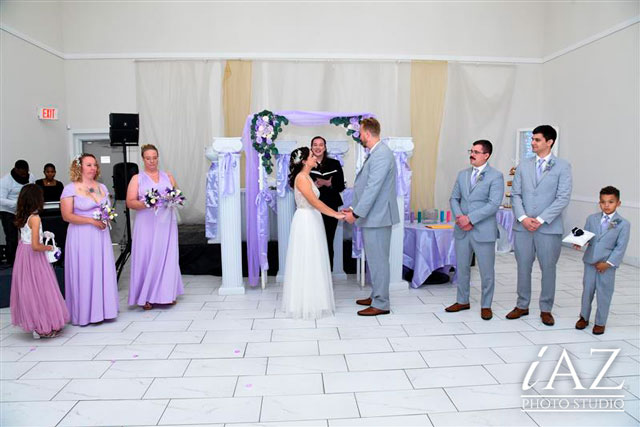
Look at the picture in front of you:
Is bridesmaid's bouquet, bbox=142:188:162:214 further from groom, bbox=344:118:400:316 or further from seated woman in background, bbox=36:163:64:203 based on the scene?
seated woman in background, bbox=36:163:64:203

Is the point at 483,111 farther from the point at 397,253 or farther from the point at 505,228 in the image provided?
the point at 397,253

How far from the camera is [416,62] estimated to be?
8148 millimetres

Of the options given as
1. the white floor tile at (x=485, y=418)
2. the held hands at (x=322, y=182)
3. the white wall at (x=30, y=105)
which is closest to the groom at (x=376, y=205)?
the held hands at (x=322, y=182)

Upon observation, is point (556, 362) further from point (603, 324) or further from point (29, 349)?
point (29, 349)

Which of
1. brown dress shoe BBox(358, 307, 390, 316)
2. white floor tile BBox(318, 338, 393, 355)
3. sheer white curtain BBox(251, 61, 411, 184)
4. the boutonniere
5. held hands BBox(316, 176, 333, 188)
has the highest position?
sheer white curtain BBox(251, 61, 411, 184)

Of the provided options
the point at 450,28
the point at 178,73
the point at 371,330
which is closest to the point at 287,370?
the point at 371,330

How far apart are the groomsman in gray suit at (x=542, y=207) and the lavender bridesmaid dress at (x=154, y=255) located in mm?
3155

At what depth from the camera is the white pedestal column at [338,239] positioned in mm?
5465

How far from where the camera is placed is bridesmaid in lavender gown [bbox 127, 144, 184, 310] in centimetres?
427

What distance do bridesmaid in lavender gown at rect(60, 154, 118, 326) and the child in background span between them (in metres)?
0.22

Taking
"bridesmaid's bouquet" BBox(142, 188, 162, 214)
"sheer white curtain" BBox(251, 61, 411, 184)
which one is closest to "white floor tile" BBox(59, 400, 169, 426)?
"bridesmaid's bouquet" BBox(142, 188, 162, 214)

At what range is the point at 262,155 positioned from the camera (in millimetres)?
4832

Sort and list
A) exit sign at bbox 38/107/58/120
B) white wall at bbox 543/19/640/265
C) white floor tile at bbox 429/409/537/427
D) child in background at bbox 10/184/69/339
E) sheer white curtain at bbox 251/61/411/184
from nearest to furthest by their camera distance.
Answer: white floor tile at bbox 429/409/537/427
child in background at bbox 10/184/69/339
white wall at bbox 543/19/640/265
exit sign at bbox 38/107/58/120
sheer white curtain at bbox 251/61/411/184

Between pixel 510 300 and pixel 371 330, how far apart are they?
174cm
